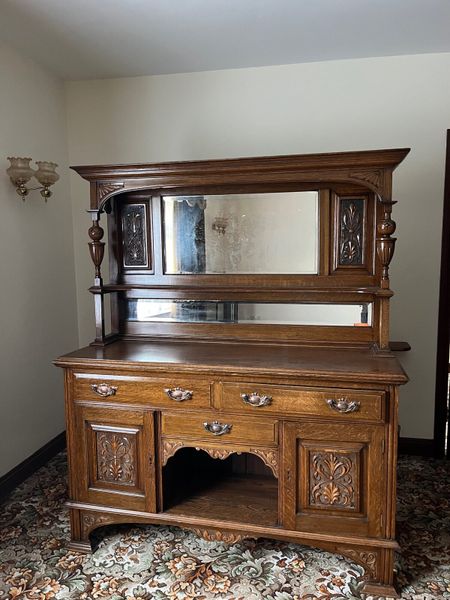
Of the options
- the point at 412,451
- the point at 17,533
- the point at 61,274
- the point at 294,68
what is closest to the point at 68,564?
the point at 17,533

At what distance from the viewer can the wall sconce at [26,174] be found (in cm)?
254

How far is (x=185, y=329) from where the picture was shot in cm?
247

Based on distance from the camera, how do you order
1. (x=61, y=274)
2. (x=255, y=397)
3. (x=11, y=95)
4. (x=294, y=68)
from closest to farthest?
(x=255, y=397) → (x=11, y=95) → (x=294, y=68) → (x=61, y=274)

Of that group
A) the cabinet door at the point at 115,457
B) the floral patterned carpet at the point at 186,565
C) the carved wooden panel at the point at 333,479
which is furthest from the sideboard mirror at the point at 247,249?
the floral patterned carpet at the point at 186,565

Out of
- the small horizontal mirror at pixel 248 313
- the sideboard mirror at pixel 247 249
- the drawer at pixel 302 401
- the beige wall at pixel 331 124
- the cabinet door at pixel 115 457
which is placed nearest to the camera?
the drawer at pixel 302 401

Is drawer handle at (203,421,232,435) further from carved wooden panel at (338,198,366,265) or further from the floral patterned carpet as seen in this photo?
carved wooden panel at (338,198,366,265)

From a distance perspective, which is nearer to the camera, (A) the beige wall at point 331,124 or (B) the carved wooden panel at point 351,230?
(B) the carved wooden panel at point 351,230

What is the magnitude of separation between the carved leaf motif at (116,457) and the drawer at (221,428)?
209mm

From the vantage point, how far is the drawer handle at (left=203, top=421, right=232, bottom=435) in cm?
198

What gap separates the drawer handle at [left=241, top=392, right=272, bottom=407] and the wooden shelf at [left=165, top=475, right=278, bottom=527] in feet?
1.79

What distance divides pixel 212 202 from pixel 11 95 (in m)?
1.40

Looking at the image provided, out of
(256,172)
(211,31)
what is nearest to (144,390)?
(256,172)

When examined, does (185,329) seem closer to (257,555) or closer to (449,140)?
(257,555)

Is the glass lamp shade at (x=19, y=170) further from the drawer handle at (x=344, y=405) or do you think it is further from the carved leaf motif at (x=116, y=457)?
the drawer handle at (x=344, y=405)
